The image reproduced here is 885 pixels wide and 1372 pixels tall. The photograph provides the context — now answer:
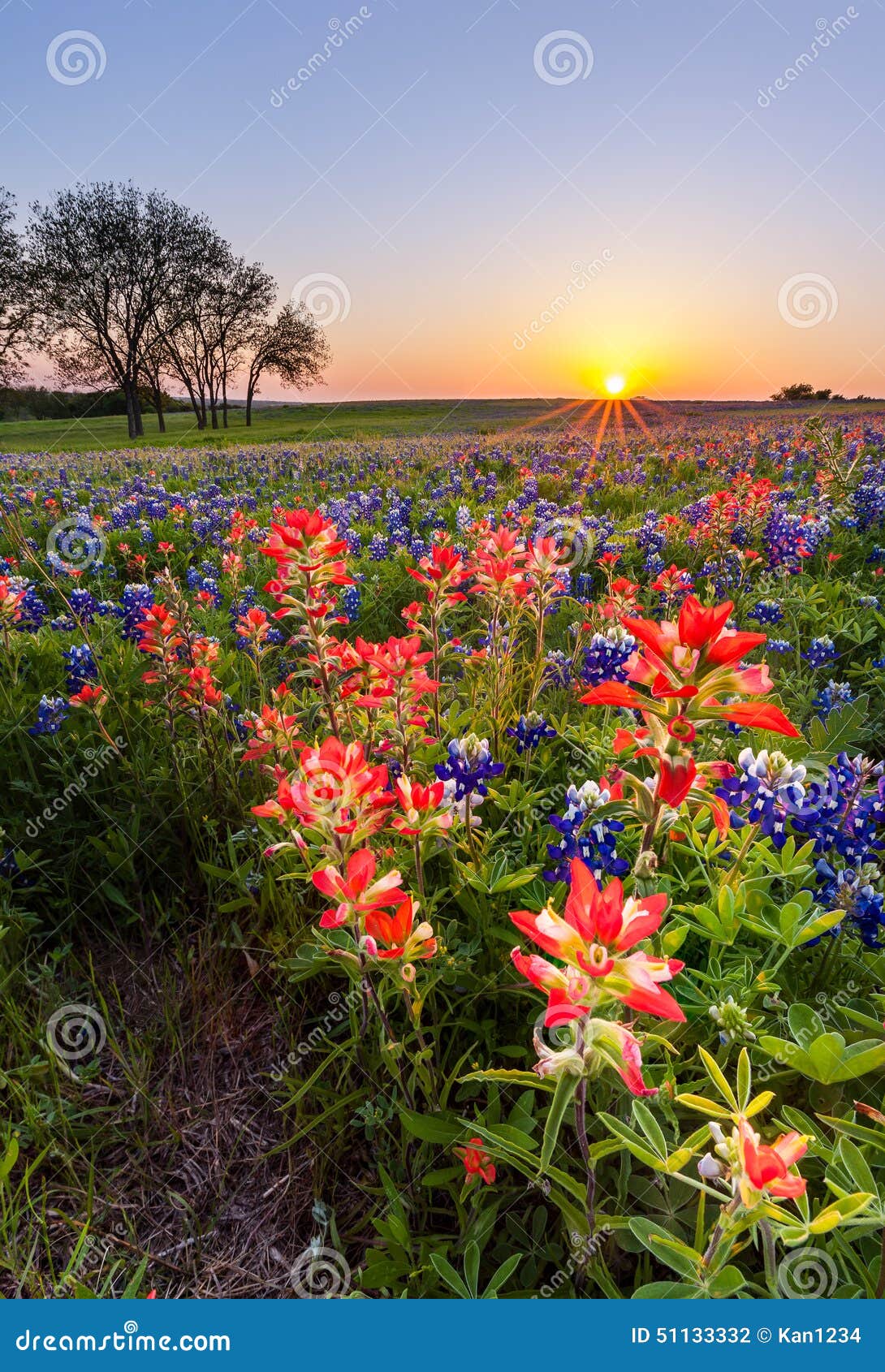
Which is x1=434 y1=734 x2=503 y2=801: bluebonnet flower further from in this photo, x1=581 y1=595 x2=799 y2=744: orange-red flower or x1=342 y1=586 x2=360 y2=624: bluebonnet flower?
x1=342 y1=586 x2=360 y2=624: bluebonnet flower

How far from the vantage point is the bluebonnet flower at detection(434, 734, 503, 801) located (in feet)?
6.62

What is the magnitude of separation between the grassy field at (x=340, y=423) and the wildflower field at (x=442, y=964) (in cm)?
1863

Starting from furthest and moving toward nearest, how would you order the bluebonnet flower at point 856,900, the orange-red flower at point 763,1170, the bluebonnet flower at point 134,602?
1. the bluebonnet flower at point 134,602
2. the bluebonnet flower at point 856,900
3. the orange-red flower at point 763,1170

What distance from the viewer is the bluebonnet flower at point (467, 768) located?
6.62 feet

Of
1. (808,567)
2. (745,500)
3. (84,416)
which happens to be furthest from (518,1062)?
(84,416)

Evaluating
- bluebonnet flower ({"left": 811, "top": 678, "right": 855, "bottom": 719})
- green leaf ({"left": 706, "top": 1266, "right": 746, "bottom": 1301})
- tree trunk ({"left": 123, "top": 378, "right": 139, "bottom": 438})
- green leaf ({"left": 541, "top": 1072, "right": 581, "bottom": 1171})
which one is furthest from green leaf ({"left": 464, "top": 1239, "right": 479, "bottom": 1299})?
tree trunk ({"left": 123, "top": 378, "right": 139, "bottom": 438})

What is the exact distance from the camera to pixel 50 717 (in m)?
3.06

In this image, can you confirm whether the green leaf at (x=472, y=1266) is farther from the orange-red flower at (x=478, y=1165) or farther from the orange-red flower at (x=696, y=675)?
the orange-red flower at (x=696, y=675)

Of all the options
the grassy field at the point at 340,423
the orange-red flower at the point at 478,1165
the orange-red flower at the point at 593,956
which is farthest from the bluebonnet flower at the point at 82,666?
the grassy field at the point at 340,423

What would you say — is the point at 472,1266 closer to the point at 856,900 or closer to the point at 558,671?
the point at 856,900

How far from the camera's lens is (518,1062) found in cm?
187

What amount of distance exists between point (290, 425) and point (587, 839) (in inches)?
1689

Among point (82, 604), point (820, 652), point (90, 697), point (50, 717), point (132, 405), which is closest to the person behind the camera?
point (90, 697)

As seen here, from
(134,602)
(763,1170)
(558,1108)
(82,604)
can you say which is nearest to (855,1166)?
(763,1170)
